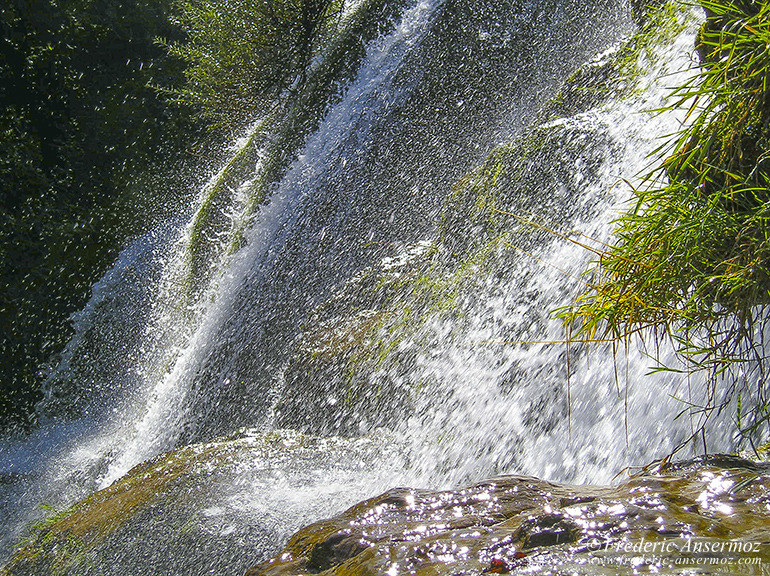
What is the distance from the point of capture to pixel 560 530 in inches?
59.5

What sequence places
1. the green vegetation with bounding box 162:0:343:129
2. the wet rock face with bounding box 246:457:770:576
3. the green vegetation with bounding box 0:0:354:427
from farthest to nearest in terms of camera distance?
the green vegetation with bounding box 0:0:354:427 → the green vegetation with bounding box 162:0:343:129 → the wet rock face with bounding box 246:457:770:576

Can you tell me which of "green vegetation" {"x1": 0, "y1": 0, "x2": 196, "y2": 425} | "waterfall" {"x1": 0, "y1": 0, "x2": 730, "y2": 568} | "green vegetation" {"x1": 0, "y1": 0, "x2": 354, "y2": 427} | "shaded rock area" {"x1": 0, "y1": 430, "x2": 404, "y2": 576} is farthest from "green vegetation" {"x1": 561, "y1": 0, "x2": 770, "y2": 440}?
"green vegetation" {"x1": 0, "y1": 0, "x2": 196, "y2": 425}

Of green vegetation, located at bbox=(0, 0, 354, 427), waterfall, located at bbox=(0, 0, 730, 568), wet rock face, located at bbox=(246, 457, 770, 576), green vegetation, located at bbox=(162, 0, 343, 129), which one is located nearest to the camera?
wet rock face, located at bbox=(246, 457, 770, 576)

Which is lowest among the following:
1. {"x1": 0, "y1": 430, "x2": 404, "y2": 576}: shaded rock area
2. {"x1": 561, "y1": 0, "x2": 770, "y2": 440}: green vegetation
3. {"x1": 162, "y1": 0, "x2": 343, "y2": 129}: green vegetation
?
{"x1": 0, "y1": 430, "x2": 404, "y2": 576}: shaded rock area

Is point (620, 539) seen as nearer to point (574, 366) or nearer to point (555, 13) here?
point (574, 366)

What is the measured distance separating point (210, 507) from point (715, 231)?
2831mm

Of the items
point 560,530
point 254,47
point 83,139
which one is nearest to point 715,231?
point 560,530

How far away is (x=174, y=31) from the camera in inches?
352

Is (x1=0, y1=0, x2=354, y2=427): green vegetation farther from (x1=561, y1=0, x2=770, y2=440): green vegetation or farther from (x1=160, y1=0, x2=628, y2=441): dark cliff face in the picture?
(x1=561, y1=0, x2=770, y2=440): green vegetation

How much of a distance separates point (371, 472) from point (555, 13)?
4388 millimetres

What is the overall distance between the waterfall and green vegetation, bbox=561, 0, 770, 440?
381 mm

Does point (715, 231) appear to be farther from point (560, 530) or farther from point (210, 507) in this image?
point (210, 507)

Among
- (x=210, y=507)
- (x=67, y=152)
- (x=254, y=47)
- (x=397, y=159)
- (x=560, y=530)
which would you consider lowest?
(x=210, y=507)

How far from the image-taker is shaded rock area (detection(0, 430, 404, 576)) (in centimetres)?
295
